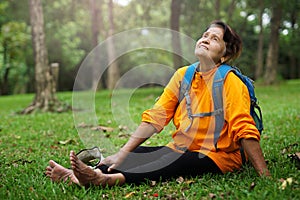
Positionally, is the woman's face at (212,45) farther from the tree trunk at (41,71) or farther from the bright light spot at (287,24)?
the bright light spot at (287,24)

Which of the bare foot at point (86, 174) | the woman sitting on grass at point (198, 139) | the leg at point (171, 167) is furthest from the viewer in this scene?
the leg at point (171, 167)

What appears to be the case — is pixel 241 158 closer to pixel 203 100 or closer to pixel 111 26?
pixel 203 100

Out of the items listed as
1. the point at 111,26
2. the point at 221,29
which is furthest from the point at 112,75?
the point at 221,29

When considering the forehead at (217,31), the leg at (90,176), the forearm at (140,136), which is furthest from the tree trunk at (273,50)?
the leg at (90,176)

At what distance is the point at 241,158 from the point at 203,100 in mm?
560

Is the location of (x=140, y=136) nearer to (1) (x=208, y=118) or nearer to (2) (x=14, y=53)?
(1) (x=208, y=118)

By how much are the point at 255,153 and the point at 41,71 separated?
21.4 ft

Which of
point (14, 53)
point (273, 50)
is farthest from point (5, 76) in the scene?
point (273, 50)

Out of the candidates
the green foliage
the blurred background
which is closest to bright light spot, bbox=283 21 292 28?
the blurred background

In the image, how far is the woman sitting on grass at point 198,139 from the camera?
2627 mm

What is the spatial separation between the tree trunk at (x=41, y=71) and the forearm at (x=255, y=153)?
635 cm

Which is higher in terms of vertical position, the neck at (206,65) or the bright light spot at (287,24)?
the bright light spot at (287,24)

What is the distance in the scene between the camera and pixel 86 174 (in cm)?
249

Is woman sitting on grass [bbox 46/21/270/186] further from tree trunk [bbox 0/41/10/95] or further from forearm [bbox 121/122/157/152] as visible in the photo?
tree trunk [bbox 0/41/10/95]
